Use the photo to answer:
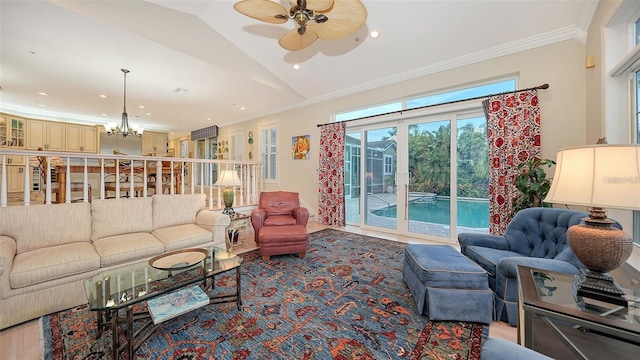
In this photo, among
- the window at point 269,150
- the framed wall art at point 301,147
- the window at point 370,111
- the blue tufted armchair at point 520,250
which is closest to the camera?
the blue tufted armchair at point 520,250

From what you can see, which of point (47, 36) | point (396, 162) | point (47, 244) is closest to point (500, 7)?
point (396, 162)

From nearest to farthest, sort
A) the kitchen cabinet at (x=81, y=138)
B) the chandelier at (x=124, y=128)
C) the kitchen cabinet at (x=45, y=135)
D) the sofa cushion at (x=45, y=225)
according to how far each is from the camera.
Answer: the sofa cushion at (x=45, y=225), the chandelier at (x=124, y=128), the kitchen cabinet at (x=45, y=135), the kitchen cabinet at (x=81, y=138)

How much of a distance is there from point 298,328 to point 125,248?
1.91 meters

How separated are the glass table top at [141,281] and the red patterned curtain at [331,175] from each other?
3004 millimetres

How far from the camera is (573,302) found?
110cm

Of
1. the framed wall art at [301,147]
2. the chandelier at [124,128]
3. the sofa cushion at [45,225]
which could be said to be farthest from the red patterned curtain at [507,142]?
the chandelier at [124,128]

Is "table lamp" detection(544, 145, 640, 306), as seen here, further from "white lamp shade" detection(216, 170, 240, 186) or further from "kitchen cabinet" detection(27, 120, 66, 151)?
"kitchen cabinet" detection(27, 120, 66, 151)

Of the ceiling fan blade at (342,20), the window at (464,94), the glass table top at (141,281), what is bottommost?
the glass table top at (141,281)

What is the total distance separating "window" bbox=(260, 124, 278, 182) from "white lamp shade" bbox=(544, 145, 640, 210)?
5.83m

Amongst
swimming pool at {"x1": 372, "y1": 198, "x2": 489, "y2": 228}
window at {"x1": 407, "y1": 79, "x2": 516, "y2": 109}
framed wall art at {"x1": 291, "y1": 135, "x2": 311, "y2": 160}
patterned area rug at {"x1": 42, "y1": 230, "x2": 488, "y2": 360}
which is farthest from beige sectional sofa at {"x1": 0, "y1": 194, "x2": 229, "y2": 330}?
window at {"x1": 407, "y1": 79, "x2": 516, "y2": 109}

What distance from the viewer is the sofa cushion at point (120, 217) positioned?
2.65 metres

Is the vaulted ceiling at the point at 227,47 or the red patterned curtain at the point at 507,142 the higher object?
the vaulted ceiling at the point at 227,47

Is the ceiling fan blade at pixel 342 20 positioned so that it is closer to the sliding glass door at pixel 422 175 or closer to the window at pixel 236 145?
the sliding glass door at pixel 422 175

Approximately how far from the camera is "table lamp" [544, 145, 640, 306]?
1.05 meters
